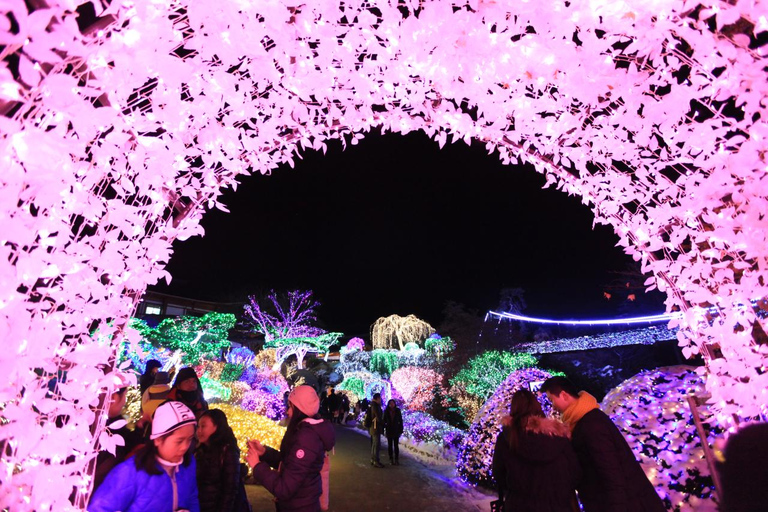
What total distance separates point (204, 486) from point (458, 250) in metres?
28.8

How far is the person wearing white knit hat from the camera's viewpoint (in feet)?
6.34

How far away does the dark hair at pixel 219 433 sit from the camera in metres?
2.97

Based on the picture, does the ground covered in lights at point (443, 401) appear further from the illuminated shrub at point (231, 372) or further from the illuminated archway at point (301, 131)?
the illuminated archway at point (301, 131)

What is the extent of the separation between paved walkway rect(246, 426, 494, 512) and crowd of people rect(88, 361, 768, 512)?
9.61 ft

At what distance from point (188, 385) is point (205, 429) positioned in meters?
0.86

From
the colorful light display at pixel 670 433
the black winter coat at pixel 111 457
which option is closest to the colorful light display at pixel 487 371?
the colorful light display at pixel 670 433

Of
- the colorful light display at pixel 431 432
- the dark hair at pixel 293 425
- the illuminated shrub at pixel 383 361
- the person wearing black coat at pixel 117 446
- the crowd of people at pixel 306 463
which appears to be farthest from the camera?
the illuminated shrub at pixel 383 361

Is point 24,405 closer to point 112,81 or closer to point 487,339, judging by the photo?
point 112,81

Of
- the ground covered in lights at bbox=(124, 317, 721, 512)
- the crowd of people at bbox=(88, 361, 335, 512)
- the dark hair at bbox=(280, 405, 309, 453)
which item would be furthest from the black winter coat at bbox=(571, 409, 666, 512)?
the dark hair at bbox=(280, 405, 309, 453)

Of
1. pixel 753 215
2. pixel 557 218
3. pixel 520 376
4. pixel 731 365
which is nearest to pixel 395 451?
pixel 520 376

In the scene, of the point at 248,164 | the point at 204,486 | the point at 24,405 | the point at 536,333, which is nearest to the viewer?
the point at 24,405

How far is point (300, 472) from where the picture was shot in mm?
2549

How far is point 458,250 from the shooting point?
30.7m

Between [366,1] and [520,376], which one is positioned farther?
[520,376]
